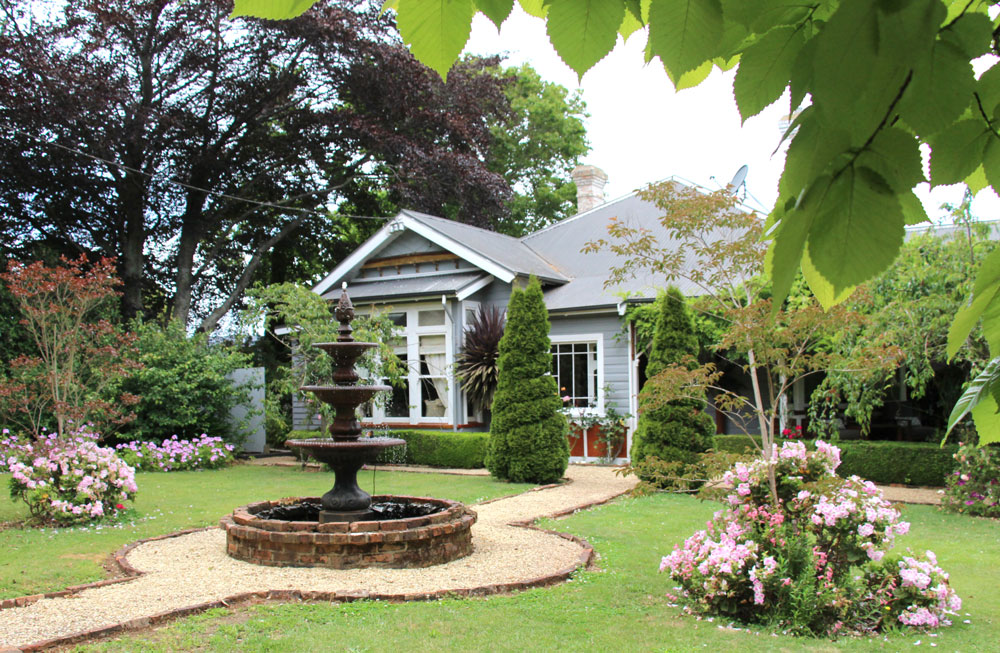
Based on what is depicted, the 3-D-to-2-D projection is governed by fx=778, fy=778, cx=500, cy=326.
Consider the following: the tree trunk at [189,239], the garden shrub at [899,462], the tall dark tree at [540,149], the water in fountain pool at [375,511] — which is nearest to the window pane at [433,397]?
the water in fountain pool at [375,511]

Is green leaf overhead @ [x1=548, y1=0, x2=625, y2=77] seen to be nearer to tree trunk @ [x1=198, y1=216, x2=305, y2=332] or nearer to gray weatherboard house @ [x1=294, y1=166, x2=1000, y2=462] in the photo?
gray weatherboard house @ [x1=294, y1=166, x2=1000, y2=462]

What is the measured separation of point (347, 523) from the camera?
7.32 metres

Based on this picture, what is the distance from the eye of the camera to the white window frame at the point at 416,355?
16531 millimetres

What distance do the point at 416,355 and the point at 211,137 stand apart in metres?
9.30

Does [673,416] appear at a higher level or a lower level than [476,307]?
lower

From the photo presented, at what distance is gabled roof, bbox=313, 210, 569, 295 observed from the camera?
16469 mm

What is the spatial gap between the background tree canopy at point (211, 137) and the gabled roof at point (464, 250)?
12.1ft

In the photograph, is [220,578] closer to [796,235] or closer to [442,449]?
[796,235]

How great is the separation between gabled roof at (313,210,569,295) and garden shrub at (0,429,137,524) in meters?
8.55

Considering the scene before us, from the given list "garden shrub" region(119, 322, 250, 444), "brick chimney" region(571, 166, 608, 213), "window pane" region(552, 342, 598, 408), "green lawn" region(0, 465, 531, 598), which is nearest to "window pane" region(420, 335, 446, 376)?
"window pane" region(552, 342, 598, 408)

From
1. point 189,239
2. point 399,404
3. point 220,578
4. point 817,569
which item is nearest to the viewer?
point 817,569

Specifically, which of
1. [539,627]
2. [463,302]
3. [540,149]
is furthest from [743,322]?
[540,149]

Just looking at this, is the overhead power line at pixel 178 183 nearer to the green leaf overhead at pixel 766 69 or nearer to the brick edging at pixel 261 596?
the brick edging at pixel 261 596

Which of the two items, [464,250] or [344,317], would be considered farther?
[464,250]
